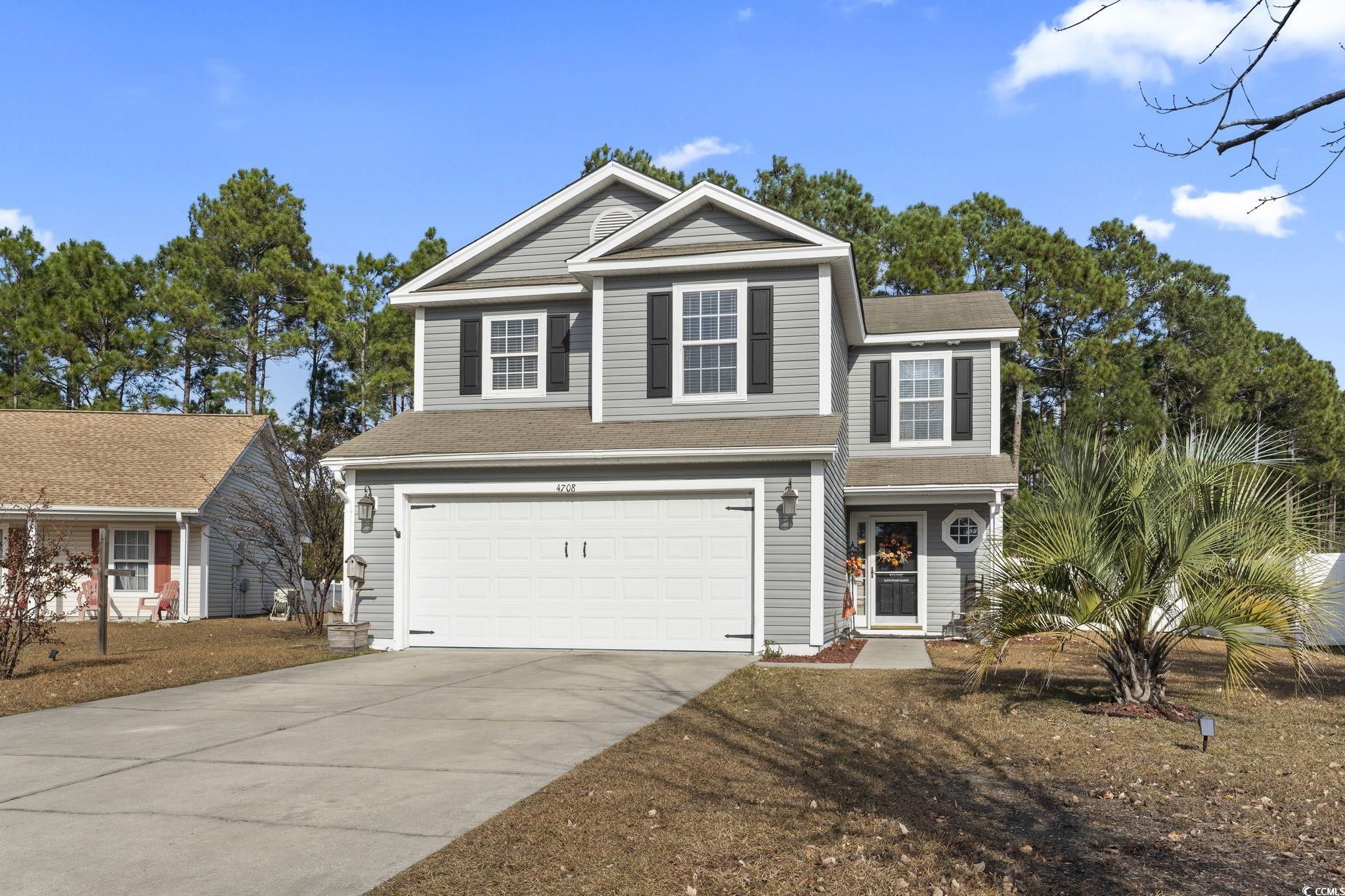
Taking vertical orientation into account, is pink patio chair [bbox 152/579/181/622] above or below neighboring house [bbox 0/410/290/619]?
below

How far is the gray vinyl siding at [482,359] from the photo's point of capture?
16766 mm

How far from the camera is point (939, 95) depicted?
31.4 ft

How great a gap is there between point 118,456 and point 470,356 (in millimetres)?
12645

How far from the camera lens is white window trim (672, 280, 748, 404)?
15164 mm

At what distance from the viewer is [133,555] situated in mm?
24094

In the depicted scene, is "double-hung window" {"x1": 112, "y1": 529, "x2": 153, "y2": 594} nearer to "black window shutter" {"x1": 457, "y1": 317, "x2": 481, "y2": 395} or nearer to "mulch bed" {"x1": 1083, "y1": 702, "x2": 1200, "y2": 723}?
"black window shutter" {"x1": 457, "y1": 317, "x2": 481, "y2": 395}

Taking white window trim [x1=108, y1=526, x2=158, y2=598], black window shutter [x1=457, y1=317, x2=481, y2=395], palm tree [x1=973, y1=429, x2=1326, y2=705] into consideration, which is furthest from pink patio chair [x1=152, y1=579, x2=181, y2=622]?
palm tree [x1=973, y1=429, x2=1326, y2=705]

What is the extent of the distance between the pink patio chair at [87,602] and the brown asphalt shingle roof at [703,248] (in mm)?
15298

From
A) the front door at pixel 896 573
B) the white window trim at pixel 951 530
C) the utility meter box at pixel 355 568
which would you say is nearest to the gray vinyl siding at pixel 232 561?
the utility meter box at pixel 355 568

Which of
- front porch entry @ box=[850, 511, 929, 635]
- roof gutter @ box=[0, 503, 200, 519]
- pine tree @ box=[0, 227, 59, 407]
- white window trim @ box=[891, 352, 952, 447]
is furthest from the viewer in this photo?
pine tree @ box=[0, 227, 59, 407]

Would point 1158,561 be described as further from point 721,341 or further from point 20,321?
point 20,321

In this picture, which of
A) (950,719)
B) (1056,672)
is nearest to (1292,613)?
(950,719)

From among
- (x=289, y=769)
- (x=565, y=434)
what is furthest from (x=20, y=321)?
(x=289, y=769)

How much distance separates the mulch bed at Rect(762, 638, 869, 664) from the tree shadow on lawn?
3.72 meters
